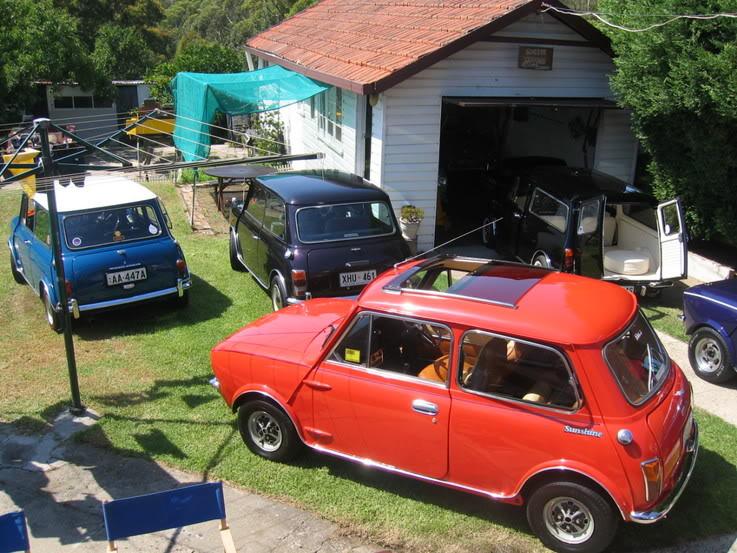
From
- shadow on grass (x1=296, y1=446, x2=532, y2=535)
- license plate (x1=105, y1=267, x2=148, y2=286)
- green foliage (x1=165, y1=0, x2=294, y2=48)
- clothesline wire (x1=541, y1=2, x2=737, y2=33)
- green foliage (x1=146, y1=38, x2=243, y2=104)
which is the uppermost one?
green foliage (x1=165, y1=0, x2=294, y2=48)

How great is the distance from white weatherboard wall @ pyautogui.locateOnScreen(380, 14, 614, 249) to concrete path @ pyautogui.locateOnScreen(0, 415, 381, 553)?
658 centimetres

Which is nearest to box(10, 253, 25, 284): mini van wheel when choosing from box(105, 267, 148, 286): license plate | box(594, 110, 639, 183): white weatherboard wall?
box(105, 267, 148, 286): license plate

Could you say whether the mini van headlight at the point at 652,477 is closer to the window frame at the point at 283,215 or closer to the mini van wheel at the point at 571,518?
the mini van wheel at the point at 571,518

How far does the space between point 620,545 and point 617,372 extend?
1.27m

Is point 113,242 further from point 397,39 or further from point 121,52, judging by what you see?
point 121,52

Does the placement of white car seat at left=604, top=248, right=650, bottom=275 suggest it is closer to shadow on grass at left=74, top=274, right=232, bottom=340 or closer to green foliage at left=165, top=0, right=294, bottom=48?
shadow on grass at left=74, top=274, right=232, bottom=340

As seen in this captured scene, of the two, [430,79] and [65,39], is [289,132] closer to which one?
[430,79]

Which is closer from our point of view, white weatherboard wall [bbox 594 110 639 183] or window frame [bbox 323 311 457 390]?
window frame [bbox 323 311 457 390]

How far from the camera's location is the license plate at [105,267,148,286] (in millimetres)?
8477

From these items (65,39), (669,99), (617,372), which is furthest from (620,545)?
(65,39)

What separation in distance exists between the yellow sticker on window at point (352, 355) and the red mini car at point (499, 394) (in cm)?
1

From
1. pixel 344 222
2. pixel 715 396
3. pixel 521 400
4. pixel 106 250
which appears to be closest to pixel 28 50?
pixel 106 250

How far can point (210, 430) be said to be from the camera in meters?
6.36

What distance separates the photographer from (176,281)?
29.3ft
